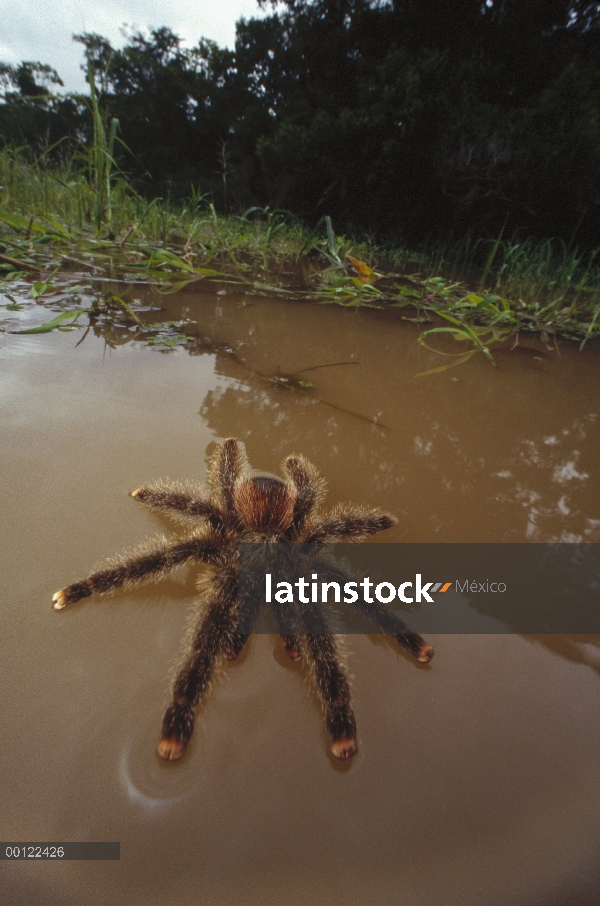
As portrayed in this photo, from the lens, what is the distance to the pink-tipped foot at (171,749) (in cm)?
82

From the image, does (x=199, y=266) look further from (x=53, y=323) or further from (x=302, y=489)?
(x=302, y=489)

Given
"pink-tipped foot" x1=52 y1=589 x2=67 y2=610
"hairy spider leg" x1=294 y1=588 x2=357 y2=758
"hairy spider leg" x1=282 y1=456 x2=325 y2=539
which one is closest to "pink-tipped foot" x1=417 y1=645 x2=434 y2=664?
"hairy spider leg" x1=294 y1=588 x2=357 y2=758

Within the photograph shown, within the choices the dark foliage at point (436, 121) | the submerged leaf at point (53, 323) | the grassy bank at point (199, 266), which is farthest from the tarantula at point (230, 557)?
the dark foliage at point (436, 121)

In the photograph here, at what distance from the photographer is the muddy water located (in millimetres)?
781

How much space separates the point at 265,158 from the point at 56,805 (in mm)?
16511

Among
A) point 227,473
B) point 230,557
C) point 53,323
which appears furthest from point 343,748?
point 53,323

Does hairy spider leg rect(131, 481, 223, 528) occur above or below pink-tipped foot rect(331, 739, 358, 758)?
above

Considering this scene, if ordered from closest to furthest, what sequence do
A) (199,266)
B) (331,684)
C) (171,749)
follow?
(171,749)
(331,684)
(199,266)

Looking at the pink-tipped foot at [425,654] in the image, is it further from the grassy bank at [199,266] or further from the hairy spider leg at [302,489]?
the grassy bank at [199,266]

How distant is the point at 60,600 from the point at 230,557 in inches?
17.0

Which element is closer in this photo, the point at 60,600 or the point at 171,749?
the point at 171,749

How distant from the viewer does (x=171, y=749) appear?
0.82 metres

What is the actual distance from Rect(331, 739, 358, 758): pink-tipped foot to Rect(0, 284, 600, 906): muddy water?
6cm

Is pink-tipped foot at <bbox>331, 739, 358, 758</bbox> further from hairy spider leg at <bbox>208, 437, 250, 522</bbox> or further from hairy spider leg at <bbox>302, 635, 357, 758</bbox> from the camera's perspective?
hairy spider leg at <bbox>208, 437, 250, 522</bbox>
